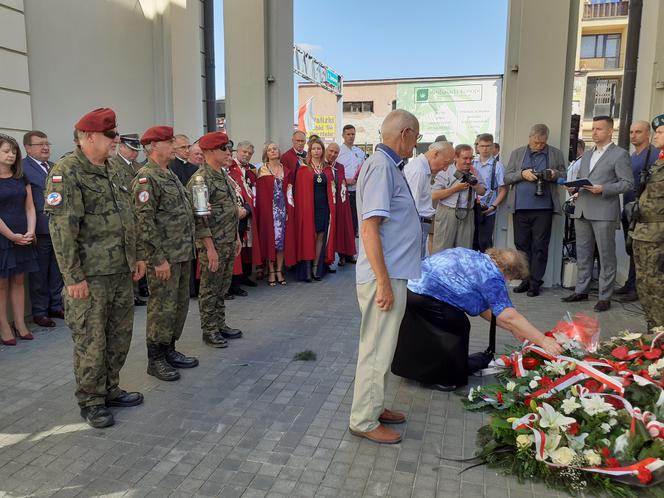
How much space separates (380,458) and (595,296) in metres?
4.93

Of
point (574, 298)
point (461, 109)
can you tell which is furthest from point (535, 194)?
point (461, 109)

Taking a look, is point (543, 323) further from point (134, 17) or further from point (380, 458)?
point (134, 17)

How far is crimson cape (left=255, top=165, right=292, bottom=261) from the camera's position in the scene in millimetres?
7266

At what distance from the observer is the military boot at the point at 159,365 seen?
402cm

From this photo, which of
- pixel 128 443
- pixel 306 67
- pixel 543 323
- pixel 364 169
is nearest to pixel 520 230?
pixel 543 323

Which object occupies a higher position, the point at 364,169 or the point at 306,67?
the point at 306,67

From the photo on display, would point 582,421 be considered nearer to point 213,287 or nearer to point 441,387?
point 441,387

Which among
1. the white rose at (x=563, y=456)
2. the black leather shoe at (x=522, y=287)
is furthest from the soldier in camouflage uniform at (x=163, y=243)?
the black leather shoe at (x=522, y=287)

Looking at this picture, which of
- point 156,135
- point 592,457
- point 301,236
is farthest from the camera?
point 301,236

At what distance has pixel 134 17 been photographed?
7.35 meters

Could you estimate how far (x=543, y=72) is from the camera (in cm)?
691

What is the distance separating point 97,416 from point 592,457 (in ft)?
9.52

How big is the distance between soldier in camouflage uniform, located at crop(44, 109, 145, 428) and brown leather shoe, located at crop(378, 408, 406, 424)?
5.72 ft

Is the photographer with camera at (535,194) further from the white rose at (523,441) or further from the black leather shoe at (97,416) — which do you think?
the black leather shoe at (97,416)
